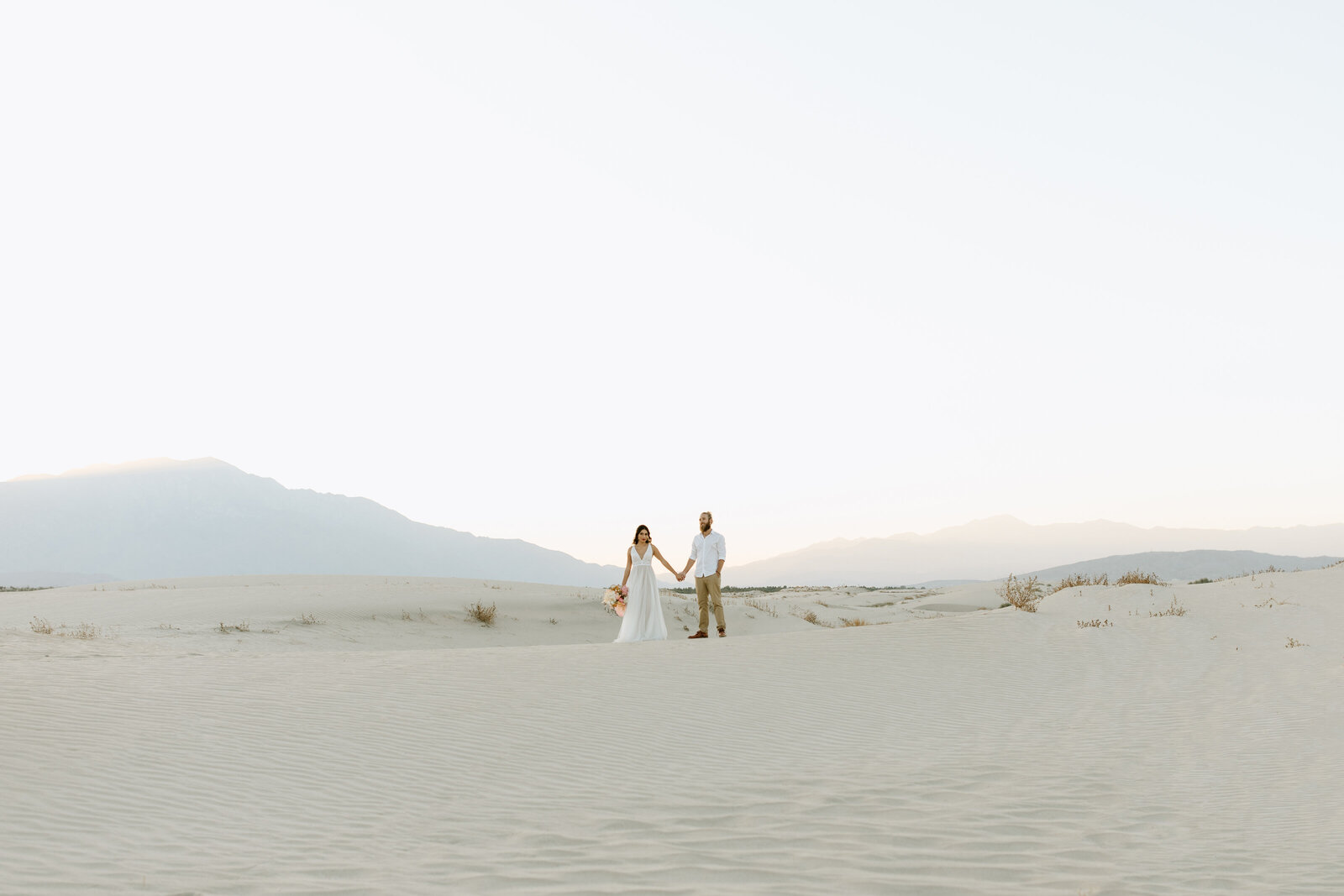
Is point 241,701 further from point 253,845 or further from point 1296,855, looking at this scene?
point 1296,855

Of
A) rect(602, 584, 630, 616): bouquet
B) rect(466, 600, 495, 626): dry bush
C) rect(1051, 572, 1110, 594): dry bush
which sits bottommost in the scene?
rect(466, 600, 495, 626): dry bush

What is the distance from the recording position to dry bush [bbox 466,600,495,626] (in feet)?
69.8

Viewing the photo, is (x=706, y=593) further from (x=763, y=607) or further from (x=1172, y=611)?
(x=763, y=607)

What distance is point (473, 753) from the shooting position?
24.0 ft

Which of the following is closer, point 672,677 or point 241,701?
point 241,701

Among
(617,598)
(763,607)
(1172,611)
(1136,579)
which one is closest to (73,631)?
(617,598)

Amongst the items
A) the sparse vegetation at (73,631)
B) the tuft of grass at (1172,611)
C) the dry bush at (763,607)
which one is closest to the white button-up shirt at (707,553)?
the tuft of grass at (1172,611)

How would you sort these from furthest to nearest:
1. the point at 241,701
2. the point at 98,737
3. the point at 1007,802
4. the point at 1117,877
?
the point at 241,701, the point at 98,737, the point at 1007,802, the point at 1117,877

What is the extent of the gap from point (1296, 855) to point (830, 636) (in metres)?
8.68

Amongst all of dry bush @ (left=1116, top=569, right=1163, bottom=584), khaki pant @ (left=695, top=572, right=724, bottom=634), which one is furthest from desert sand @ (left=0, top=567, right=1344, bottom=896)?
dry bush @ (left=1116, top=569, right=1163, bottom=584)

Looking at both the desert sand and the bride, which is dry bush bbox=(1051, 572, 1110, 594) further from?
the bride

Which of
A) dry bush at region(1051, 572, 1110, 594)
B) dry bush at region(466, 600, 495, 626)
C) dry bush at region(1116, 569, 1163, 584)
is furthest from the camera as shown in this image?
dry bush at region(466, 600, 495, 626)

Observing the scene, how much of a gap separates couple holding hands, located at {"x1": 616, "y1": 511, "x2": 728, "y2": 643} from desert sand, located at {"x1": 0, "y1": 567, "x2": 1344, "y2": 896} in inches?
48.1

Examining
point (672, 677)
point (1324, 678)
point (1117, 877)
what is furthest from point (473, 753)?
point (1324, 678)
